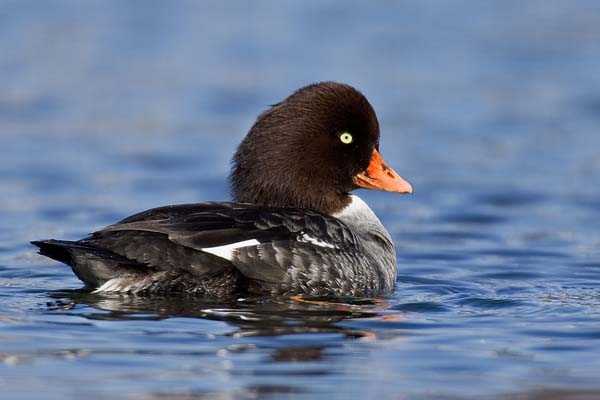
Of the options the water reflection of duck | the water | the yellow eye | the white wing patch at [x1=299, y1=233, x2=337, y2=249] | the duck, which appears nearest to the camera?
the water

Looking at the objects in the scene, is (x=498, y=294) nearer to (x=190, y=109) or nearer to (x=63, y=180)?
(x=63, y=180)

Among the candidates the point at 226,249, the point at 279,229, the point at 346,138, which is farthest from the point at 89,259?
the point at 346,138

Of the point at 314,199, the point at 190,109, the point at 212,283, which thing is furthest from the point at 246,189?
the point at 190,109

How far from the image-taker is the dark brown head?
33.6ft

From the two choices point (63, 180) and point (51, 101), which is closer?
point (63, 180)

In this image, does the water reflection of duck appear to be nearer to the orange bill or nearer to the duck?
the duck

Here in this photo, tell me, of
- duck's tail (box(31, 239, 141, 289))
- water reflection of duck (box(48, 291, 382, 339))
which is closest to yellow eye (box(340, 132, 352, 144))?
water reflection of duck (box(48, 291, 382, 339))

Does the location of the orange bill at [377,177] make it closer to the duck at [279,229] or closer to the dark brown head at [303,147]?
the duck at [279,229]

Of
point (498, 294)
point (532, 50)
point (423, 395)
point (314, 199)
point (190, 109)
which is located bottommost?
point (423, 395)

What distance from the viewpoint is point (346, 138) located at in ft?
34.4

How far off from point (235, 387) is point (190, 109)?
12.1m

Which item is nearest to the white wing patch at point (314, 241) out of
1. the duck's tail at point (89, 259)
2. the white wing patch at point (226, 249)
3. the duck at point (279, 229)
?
the duck at point (279, 229)

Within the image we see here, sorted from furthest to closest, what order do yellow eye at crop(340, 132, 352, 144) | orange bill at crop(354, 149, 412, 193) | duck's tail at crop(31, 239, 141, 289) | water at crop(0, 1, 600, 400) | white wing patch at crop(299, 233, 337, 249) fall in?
orange bill at crop(354, 149, 412, 193) < yellow eye at crop(340, 132, 352, 144) < white wing patch at crop(299, 233, 337, 249) < duck's tail at crop(31, 239, 141, 289) < water at crop(0, 1, 600, 400)

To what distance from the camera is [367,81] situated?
65.4 feet
